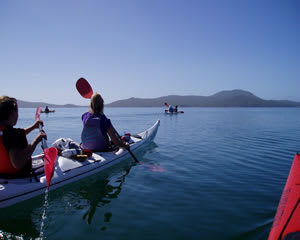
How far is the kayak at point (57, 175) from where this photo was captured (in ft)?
13.0

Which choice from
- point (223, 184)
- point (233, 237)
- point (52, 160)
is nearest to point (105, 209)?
point (52, 160)

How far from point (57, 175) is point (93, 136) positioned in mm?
1778

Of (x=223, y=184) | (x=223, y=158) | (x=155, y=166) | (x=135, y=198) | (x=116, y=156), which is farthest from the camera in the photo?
(x=223, y=158)

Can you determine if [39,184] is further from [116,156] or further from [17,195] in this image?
[116,156]

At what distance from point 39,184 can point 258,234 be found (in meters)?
4.59

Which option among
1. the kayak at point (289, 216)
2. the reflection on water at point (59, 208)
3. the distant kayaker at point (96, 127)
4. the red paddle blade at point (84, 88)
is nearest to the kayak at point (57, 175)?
the reflection on water at point (59, 208)

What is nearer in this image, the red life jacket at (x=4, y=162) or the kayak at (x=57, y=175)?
the red life jacket at (x=4, y=162)

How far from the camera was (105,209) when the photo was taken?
430cm

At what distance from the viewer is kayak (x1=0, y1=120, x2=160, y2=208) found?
3.95 meters

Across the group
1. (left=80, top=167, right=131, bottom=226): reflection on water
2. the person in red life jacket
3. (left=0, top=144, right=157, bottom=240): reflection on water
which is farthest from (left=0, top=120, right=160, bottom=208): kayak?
the person in red life jacket

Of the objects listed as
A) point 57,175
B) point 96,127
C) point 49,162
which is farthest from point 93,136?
point 49,162

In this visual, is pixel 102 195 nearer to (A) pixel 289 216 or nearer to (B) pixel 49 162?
(B) pixel 49 162

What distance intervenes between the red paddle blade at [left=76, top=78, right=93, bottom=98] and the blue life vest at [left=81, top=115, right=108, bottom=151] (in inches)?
84.0

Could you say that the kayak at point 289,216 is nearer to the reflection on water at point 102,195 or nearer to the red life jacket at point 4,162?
the reflection on water at point 102,195
